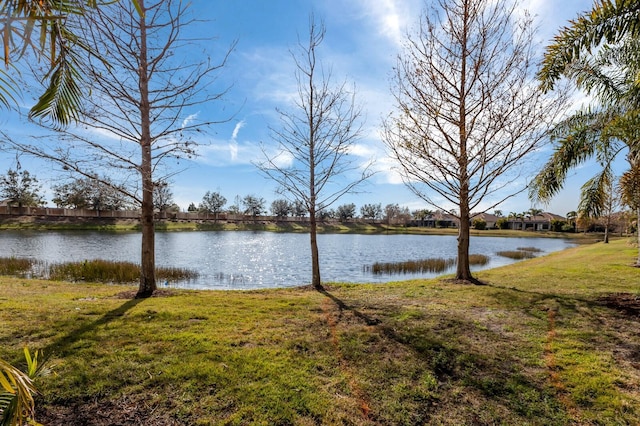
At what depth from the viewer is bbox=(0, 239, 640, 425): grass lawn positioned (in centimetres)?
322

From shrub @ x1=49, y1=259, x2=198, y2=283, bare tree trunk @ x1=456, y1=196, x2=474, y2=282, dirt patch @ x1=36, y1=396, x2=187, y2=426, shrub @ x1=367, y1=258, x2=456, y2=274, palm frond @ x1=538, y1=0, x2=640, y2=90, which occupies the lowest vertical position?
shrub @ x1=367, y1=258, x2=456, y2=274

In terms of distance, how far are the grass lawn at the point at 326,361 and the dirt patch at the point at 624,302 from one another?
86mm

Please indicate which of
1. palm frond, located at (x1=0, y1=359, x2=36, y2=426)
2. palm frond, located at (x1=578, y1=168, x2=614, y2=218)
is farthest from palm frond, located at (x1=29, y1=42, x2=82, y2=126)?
palm frond, located at (x1=578, y1=168, x2=614, y2=218)

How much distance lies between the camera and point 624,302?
7328mm

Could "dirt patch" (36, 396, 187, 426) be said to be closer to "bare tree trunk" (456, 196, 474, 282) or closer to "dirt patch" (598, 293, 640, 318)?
"dirt patch" (598, 293, 640, 318)

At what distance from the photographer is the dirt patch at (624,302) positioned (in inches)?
262

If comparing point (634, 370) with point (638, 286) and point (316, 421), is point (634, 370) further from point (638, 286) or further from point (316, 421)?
point (638, 286)

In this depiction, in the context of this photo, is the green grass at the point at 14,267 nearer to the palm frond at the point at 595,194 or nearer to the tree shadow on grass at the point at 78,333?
the tree shadow on grass at the point at 78,333

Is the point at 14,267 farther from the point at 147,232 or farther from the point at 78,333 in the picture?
the point at 78,333

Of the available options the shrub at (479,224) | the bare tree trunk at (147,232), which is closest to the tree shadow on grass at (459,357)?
the bare tree trunk at (147,232)

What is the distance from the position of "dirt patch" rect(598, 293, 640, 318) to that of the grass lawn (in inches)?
3.4

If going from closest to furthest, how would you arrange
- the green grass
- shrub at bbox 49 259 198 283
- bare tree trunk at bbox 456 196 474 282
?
bare tree trunk at bbox 456 196 474 282, shrub at bbox 49 259 198 283, the green grass

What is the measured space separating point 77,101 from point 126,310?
4.61 m

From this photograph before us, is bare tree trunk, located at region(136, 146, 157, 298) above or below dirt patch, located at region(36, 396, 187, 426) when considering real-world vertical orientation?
above
